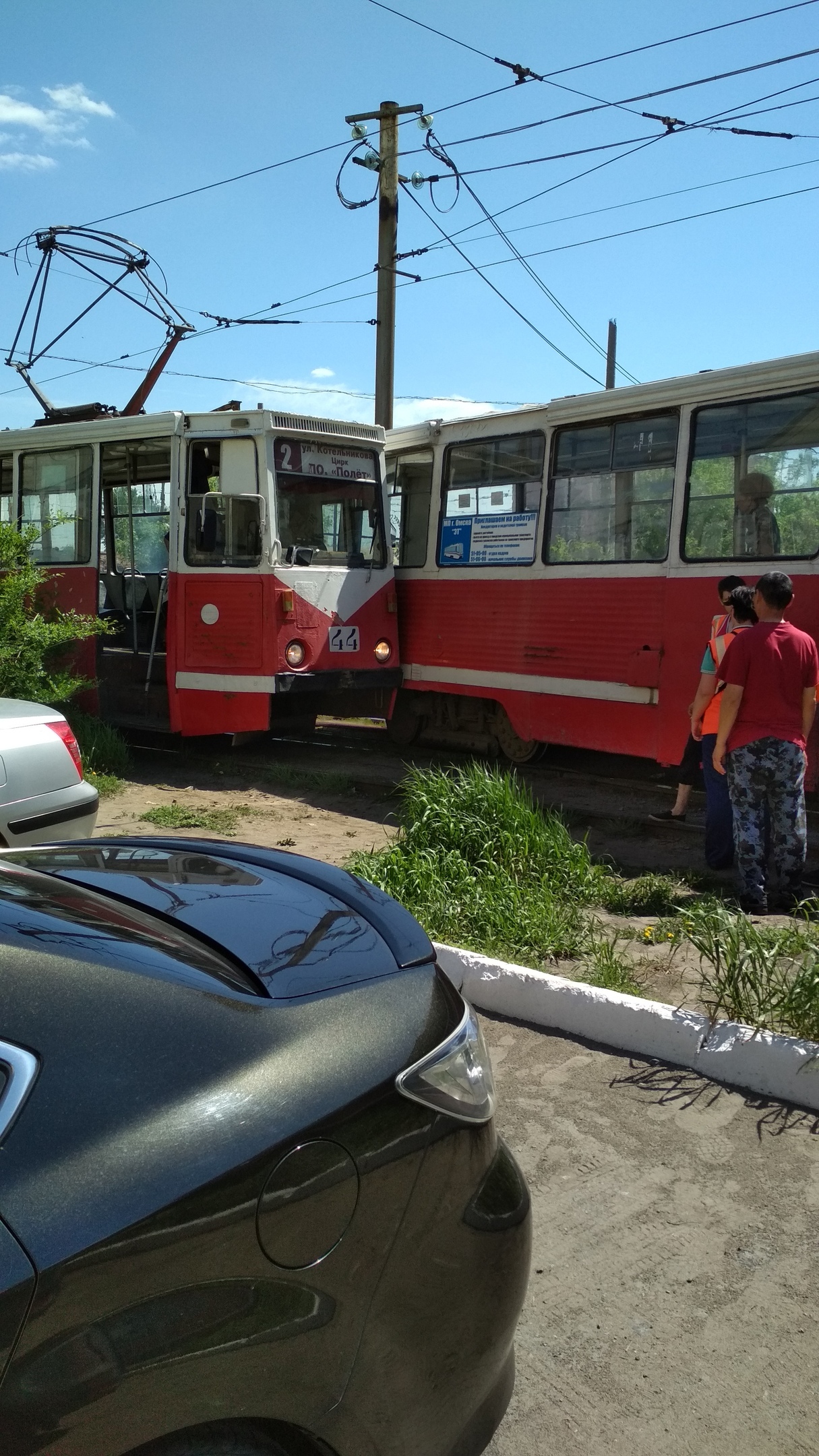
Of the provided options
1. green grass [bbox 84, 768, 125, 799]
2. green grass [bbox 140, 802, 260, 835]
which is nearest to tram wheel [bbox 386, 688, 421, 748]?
green grass [bbox 84, 768, 125, 799]

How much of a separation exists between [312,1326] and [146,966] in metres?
0.59

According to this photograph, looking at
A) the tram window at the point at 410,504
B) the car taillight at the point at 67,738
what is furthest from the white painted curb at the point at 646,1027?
the tram window at the point at 410,504

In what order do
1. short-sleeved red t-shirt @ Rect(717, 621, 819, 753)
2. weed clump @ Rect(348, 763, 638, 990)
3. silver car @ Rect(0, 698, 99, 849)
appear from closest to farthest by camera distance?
weed clump @ Rect(348, 763, 638, 990)
silver car @ Rect(0, 698, 99, 849)
short-sleeved red t-shirt @ Rect(717, 621, 819, 753)

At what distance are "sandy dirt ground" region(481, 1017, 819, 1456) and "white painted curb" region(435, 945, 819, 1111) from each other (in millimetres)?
71

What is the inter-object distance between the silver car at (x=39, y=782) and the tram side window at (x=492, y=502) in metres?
4.87

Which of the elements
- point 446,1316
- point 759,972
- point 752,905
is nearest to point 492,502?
point 752,905

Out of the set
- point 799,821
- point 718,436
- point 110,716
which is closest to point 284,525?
point 110,716

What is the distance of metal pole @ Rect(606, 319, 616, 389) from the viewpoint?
3300 centimetres

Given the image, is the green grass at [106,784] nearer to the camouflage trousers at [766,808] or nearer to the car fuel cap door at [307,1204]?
the camouflage trousers at [766,808]

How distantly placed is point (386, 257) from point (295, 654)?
313 inches

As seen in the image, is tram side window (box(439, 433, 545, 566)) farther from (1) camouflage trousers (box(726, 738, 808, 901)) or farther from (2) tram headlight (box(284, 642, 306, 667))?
(1) camouflage trousers (box(726, 738, 808, 901))

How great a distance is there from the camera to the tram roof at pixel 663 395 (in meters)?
7.65

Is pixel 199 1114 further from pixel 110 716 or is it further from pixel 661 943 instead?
pixel 110 716

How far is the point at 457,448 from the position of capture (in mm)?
10266
